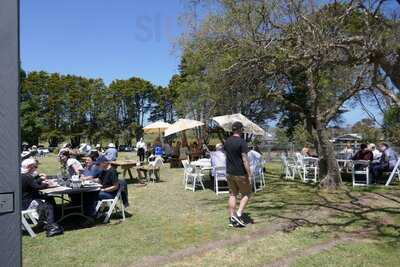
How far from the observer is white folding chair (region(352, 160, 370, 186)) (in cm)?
1115

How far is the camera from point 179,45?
10.8 m

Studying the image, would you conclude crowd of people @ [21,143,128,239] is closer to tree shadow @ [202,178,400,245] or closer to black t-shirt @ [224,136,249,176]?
black t-shirt @ [224,136,249,176]

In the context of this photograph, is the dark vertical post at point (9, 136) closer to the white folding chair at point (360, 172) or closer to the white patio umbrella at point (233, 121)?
the white folding chair at point (360, 172)

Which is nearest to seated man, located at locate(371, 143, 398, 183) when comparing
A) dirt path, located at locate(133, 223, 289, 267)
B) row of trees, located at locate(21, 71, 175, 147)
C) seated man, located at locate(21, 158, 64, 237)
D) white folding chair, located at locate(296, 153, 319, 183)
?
white folding chair, located at locate(296, 153, 319, 183)

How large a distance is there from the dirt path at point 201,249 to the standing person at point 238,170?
0.49m

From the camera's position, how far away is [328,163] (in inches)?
403

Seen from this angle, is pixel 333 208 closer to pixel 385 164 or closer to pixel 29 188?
pixel 385 164

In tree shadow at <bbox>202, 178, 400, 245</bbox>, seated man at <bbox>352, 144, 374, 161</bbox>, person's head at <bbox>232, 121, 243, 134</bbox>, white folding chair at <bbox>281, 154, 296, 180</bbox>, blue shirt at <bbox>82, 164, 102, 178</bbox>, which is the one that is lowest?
tree shadow at <bbox>202, 178, 400, 245</bbox>

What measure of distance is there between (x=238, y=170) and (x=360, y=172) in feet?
20.0

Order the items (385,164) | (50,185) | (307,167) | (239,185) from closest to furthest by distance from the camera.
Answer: (239,185), (50,185), (385,164), (307,167)

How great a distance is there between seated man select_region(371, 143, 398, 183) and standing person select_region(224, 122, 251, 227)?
268 inches

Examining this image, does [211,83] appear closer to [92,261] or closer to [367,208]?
[367,208]

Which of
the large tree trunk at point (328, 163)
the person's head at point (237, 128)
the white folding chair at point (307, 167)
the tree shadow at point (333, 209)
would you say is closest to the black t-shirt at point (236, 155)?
the person's head at point (237, 128)

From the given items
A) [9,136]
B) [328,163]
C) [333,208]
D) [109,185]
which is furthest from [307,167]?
[9,136]
